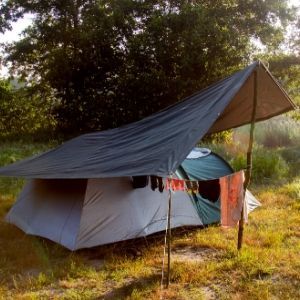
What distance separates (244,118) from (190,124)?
1.38 metres

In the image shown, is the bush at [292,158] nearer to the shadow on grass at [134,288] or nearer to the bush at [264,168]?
the bush at [264,168]

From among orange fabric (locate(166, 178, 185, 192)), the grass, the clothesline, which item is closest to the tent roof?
orange fabric (locate(166, 178, 185, 192))

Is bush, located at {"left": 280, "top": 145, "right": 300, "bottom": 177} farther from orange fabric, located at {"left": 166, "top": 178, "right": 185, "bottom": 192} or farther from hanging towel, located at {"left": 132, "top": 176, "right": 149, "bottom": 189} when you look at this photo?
orange fabric, located at {"left": 166, "top": 178, "right": 185, "bottom": 192}

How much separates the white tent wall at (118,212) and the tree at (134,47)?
25.0 feet

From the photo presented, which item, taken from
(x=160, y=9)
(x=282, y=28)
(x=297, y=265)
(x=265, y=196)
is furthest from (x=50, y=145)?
(x=297, y=265)

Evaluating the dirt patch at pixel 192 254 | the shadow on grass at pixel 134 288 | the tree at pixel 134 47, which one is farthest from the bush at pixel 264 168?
the shadow on grass at pixel 134 288

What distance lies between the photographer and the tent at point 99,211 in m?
4.70

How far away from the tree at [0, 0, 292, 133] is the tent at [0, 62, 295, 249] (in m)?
7.02

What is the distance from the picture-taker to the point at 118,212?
189 inches

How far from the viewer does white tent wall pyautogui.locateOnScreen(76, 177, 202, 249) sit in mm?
4672

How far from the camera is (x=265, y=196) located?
7.41m

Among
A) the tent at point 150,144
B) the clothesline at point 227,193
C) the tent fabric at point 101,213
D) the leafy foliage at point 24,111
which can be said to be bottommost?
the tent fabric at point 101,213

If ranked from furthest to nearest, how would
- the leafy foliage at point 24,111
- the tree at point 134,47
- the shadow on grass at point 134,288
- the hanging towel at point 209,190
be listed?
the leafy foliage at point 24,111 → the tree at point 134,47 → the hanging towel at point 209,190 → the shadow on grass at point 134,288

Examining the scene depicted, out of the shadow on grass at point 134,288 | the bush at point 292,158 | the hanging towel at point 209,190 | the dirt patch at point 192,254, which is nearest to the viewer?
the shadow on grass at point 134,288
